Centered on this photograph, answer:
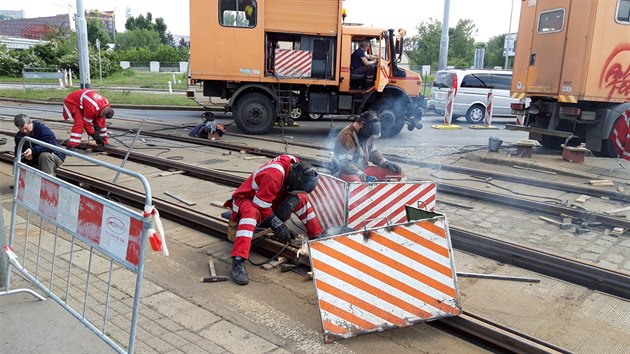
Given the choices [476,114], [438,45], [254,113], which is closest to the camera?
[254,113]

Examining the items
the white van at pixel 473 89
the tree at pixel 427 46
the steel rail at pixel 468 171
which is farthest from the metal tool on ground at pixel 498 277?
the tree at pixel 427 46

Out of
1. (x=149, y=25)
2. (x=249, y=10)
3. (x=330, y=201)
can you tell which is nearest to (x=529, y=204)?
(x=330, y=201)

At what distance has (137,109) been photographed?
19.9 metres

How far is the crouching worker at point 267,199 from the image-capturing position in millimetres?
4363

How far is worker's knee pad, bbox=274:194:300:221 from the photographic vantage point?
190 inches

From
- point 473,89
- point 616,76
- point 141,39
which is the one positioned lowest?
point 473,89

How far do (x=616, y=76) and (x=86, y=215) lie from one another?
33.4 ft

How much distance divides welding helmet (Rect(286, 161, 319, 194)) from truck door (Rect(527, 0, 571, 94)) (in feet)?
25.7

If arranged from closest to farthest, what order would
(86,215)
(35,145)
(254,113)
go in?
(86,215), (35,145), (254,113)

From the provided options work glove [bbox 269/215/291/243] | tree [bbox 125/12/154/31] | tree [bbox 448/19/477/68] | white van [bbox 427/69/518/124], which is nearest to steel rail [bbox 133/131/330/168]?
work glove [bbox 269/215/291/243]

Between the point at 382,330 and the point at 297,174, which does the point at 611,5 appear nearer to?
the point at 297,174

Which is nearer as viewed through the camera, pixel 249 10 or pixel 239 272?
pixel 239 272

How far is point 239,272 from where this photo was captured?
170 inches

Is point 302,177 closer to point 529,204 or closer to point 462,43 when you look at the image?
point 529,204
